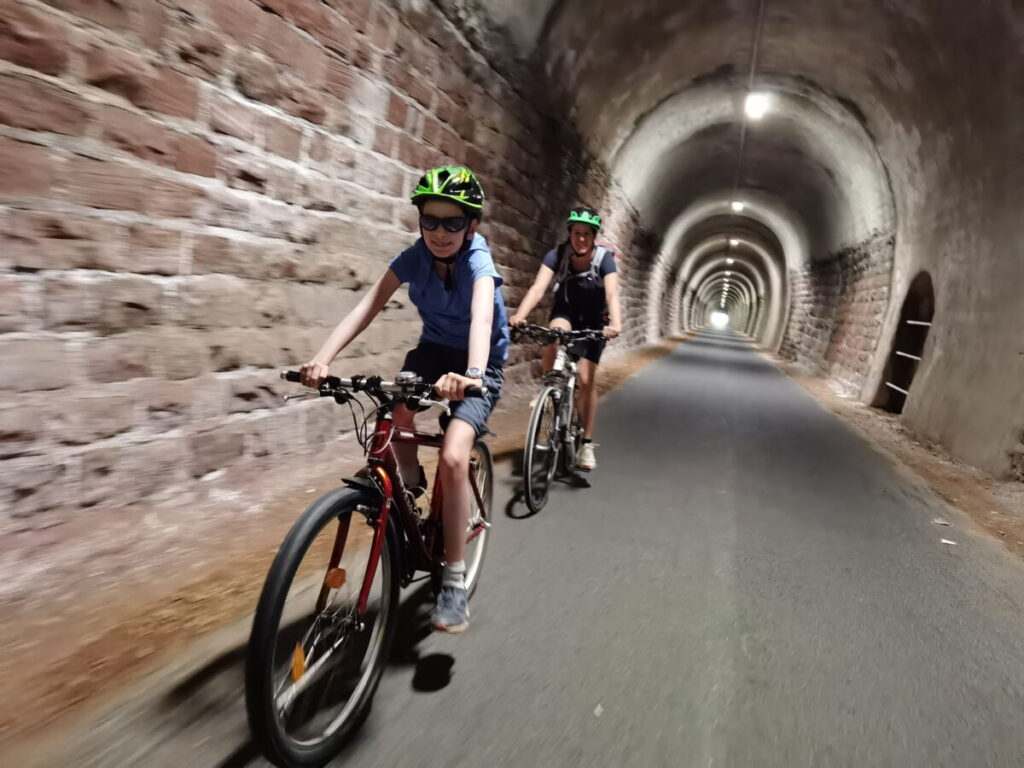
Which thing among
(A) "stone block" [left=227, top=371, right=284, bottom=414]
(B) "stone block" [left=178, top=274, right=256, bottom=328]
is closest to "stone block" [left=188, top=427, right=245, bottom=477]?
(A) "stone block" [left=227, top=371, right=284, bottom=414]

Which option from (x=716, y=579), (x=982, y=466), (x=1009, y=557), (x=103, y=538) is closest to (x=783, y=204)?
(x=982, y=466)

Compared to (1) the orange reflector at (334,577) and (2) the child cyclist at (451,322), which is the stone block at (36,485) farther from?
(1) the orange reflector at (334,577)

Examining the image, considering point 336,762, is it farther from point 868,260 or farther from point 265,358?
point 868,260

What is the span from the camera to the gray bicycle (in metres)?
4.40

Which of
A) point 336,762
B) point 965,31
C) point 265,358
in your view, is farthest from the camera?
point 965,31

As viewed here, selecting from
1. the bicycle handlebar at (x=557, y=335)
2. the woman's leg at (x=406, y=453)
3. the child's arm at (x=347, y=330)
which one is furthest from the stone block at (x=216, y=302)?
the bicycle handlebar at (x=557, y=335)

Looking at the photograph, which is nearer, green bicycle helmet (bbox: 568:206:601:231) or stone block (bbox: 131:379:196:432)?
stone block (bbox: 131:379:196:432)

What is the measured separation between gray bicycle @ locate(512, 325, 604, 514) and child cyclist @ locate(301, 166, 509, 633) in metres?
1.48

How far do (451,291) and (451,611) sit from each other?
1337 millimetres

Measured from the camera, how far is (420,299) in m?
2.93

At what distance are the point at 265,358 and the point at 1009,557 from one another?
5.04 metres

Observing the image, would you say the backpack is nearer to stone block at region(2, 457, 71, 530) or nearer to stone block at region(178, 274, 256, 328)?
stone block at region(178, 274, 256, 328)

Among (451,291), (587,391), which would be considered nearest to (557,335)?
(587,391)

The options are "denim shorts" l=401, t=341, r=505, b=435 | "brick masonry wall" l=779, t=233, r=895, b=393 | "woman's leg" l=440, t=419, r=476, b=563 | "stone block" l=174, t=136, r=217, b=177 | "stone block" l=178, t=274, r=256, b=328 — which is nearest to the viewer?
"woman's leg" l=440, t=419, r=476, b=563
